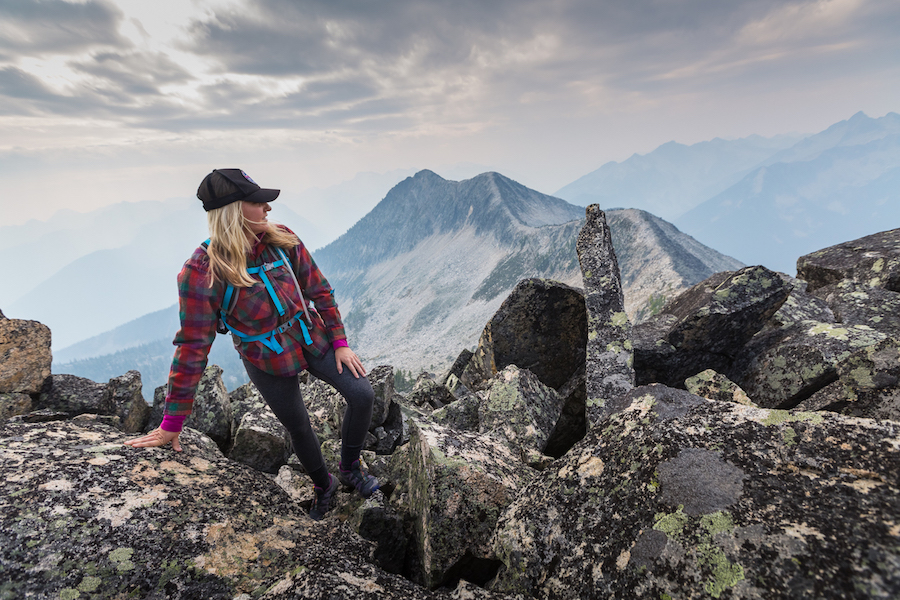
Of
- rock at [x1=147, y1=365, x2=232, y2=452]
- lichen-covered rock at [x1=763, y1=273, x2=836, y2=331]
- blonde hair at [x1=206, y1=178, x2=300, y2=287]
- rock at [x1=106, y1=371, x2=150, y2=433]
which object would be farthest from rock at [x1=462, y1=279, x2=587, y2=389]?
rock at [x1=106, y1=371, x2=150, y2=433]

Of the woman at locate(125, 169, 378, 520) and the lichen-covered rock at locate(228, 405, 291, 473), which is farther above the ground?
the woman at locate(125, 169, 378, 520)

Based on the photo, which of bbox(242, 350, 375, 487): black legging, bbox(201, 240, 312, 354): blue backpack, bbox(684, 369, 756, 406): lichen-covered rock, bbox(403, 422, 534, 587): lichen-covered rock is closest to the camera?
bbox(403, 422, 534, 587): lichen-covered rock

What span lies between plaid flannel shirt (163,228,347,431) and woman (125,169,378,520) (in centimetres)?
1

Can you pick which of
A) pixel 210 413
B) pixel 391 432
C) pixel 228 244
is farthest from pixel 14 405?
pixel 228 244

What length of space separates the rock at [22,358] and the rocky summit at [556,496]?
800 mm

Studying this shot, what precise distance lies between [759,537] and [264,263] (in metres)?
6.21

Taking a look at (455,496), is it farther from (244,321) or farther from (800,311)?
(800,311)

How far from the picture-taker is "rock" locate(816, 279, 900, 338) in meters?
10.5

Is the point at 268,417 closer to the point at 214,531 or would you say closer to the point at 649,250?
the point at 214,531

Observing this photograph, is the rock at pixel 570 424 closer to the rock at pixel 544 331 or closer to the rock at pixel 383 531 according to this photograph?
the rock at pixel 544 331

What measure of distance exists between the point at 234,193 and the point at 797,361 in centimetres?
1100

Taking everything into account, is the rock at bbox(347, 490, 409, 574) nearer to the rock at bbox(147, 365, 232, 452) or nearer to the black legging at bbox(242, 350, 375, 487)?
the black legging at bbox(242, 350, 375, 487)

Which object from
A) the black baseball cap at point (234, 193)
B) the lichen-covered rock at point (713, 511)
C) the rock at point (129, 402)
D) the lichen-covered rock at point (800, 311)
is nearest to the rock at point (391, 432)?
the rock at point (129, 402)

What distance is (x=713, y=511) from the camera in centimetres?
340
